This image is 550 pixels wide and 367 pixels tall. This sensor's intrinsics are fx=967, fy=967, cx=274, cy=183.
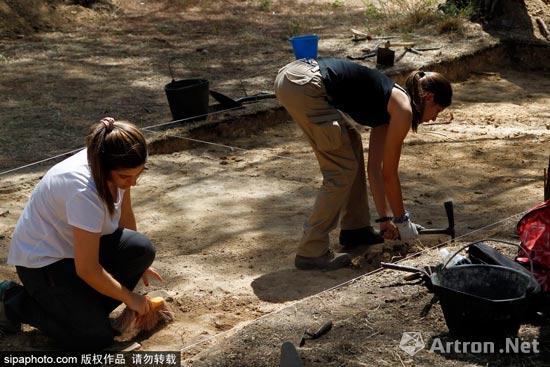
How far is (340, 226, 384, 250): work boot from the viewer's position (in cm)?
564

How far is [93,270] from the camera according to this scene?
4059 millimetres

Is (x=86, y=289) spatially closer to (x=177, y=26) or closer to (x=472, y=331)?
(x=472, y=331)

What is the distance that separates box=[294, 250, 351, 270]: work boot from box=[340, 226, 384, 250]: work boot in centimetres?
25

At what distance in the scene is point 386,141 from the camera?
195 inches

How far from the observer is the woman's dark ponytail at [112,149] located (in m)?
3.91

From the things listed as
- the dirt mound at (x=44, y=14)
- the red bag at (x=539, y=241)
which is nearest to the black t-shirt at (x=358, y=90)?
the red bag at (x=539, y=241)

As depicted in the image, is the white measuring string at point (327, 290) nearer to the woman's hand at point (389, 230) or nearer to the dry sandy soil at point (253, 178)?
the dry sandy soil at point (253, 178)

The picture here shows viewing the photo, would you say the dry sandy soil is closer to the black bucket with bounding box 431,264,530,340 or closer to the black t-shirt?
the black bucket with bounding box 431,264,530,340

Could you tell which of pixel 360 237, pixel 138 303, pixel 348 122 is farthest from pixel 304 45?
pixel 138 303

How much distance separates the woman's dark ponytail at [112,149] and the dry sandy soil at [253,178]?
868 millimetres

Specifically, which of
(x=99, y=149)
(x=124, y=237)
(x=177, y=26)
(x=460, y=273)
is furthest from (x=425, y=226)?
(x=177, y=26)

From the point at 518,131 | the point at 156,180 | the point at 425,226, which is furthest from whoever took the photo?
the point at 518,131

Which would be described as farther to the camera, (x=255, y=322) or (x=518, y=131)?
(x=518, y=131)

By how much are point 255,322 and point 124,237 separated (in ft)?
2.33
